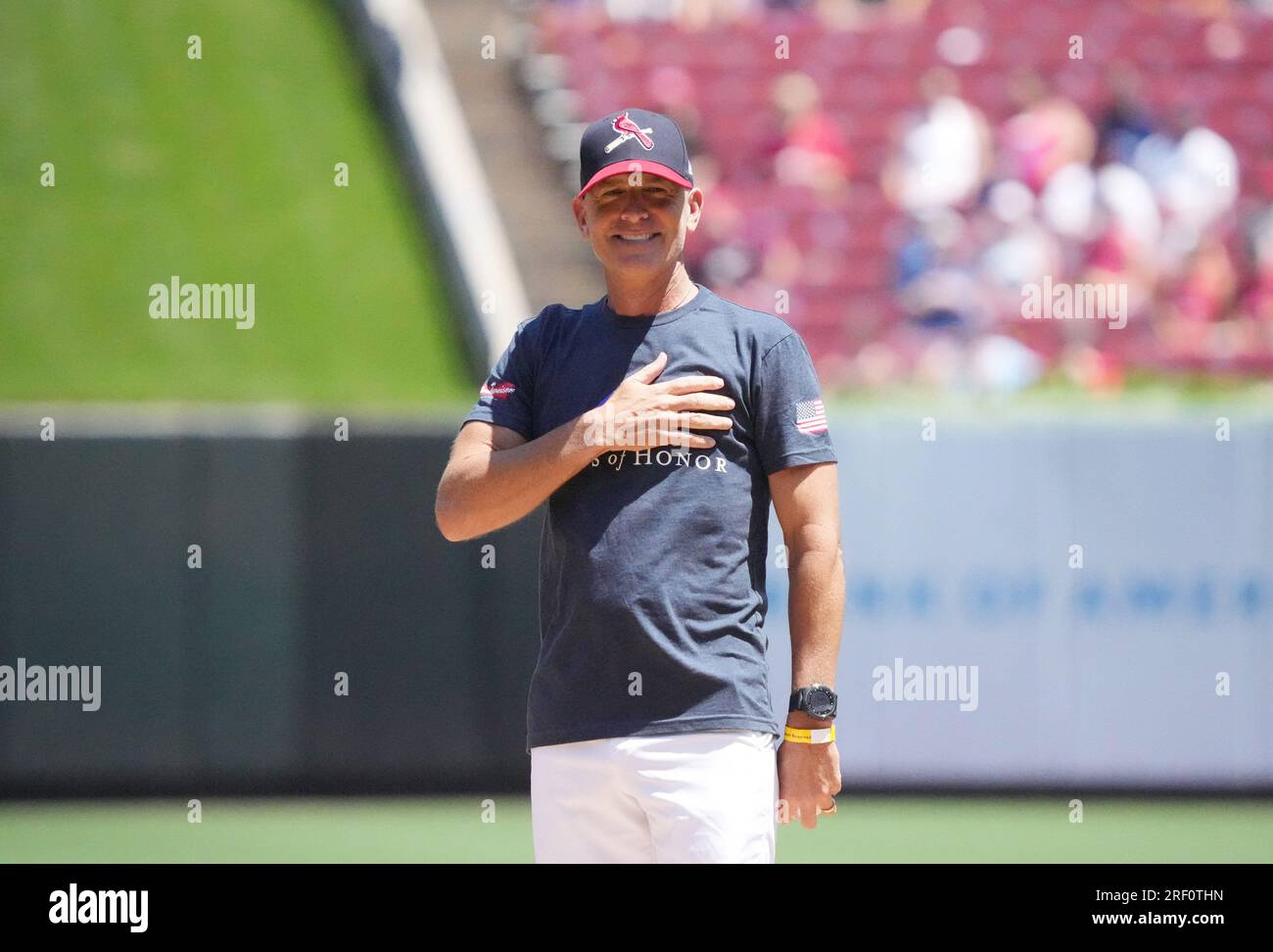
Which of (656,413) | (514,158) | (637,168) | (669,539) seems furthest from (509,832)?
(514,158)

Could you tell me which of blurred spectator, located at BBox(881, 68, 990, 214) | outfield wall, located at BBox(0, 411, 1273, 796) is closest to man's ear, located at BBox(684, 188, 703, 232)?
outfield wall, located at BBox(0, 411, 1273, 796)

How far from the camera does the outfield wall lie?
294 inches

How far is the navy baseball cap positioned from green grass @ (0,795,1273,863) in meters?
3.96

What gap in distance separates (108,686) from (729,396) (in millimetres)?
5233

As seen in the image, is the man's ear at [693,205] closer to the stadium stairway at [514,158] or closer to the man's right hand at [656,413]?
the man's right hand at [656,413]

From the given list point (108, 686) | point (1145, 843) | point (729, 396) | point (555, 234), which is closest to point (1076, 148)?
point (555, 234)

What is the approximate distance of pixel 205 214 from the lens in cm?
1167

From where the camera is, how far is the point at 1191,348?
34.7ft

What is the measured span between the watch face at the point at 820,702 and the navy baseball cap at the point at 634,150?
945mm

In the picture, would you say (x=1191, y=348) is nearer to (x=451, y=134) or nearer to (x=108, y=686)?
(x=451, y=134)

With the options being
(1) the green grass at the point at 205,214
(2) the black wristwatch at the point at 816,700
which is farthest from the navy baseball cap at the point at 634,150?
(1) the green grass at the point at 205,214

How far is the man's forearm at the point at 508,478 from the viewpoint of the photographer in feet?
Result: 9.59

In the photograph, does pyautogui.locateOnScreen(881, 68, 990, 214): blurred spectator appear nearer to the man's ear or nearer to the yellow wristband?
the man's ear

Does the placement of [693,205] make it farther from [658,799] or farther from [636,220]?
[658,799]
